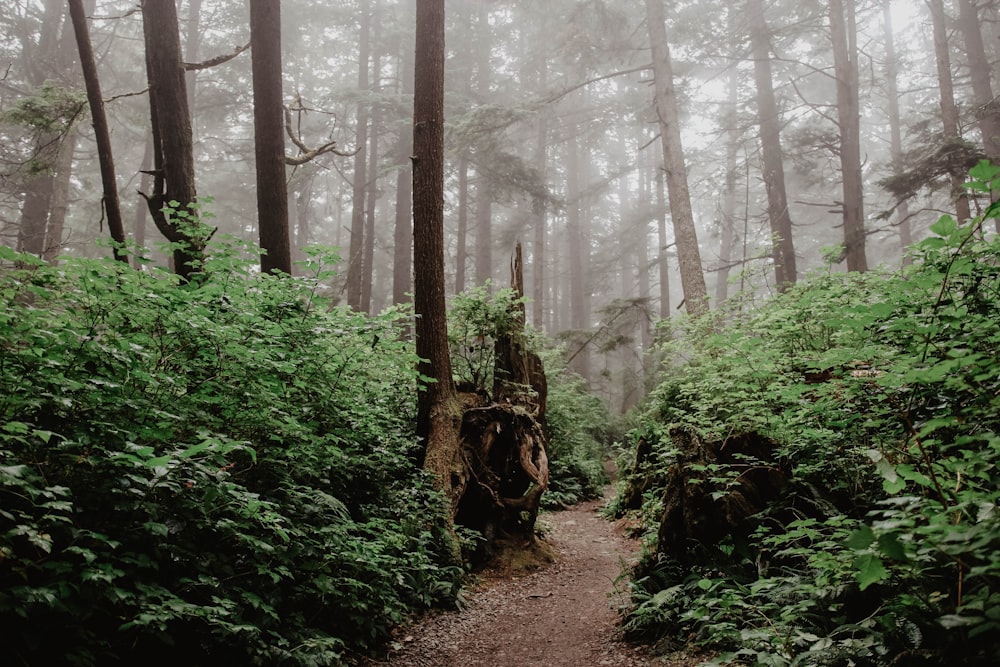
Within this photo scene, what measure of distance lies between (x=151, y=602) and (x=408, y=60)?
24.7 meters

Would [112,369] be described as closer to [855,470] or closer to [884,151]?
[855,470]

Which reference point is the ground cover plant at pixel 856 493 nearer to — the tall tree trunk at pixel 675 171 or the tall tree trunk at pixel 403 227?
the tall tree trunk at pixel 675 171

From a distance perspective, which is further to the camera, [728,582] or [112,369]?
[728,582]

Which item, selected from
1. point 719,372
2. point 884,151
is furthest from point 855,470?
point 884,151

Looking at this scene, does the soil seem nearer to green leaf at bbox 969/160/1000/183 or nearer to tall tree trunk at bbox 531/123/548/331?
green leaf at bbox 969/160/1000/183

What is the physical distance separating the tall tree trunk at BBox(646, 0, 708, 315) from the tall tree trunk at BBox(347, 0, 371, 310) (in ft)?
29.6

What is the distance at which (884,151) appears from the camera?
38.4 meters

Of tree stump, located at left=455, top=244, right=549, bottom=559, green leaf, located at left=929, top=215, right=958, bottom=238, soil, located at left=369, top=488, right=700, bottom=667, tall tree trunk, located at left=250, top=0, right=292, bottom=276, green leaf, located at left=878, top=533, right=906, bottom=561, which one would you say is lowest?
soil, located at left=369, top=488, right=700, bottom=667

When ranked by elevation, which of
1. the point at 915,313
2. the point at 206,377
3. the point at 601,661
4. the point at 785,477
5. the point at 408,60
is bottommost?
the point at 601,661

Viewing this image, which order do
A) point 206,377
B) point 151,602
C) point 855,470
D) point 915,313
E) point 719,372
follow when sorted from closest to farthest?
1. point 151,602
2. point 915,313
3. point 855,470
4. point 206,377
5. point 719,372

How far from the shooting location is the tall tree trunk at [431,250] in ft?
23.2

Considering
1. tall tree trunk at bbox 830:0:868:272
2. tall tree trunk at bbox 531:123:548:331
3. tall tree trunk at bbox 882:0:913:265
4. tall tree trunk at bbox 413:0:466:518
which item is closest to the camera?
tall tree trunk at bbox 413:0:466:518

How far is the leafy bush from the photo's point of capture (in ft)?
9.54

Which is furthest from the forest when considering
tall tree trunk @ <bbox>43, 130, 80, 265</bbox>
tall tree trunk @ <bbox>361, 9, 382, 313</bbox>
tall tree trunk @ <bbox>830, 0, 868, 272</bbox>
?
tall tree trunk @ <bbox>361, 9, 382, 313</bbox>
